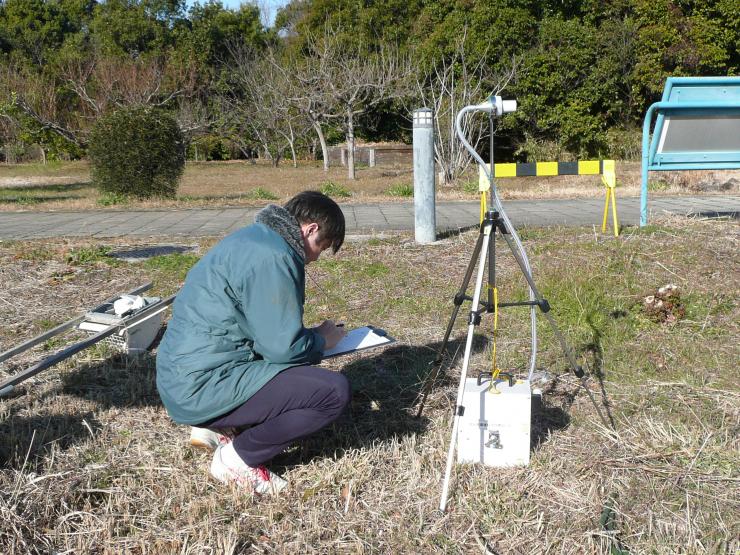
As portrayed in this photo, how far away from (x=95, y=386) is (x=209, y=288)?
5.98 feet

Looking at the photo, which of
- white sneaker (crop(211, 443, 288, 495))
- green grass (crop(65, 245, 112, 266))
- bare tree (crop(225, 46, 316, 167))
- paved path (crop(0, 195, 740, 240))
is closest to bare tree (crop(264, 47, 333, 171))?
bare tree (crop(225, 46, 316, 167))

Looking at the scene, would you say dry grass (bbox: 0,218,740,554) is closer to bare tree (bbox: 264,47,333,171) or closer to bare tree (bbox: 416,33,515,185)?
bare tree (bbox: 416,33,515,185)

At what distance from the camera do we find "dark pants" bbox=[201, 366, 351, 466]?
2967 mm

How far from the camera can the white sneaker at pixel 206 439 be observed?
325 centimetres

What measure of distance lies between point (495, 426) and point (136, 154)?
39.9 feet

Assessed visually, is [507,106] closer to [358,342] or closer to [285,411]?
[358,342]

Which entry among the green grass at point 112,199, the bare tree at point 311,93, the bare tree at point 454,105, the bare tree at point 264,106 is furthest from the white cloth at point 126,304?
the bare tree at point 264,106

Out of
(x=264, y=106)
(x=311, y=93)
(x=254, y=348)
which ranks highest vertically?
(x=264, y=106)

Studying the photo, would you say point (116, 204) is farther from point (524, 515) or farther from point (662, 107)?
point (524, 515)

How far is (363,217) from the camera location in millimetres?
10273

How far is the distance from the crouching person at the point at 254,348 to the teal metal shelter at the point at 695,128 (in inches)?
203

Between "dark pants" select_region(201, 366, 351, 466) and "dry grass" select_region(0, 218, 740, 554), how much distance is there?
246mm

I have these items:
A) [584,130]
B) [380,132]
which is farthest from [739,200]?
[380,132]

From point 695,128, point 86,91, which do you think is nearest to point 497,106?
point 695,128
